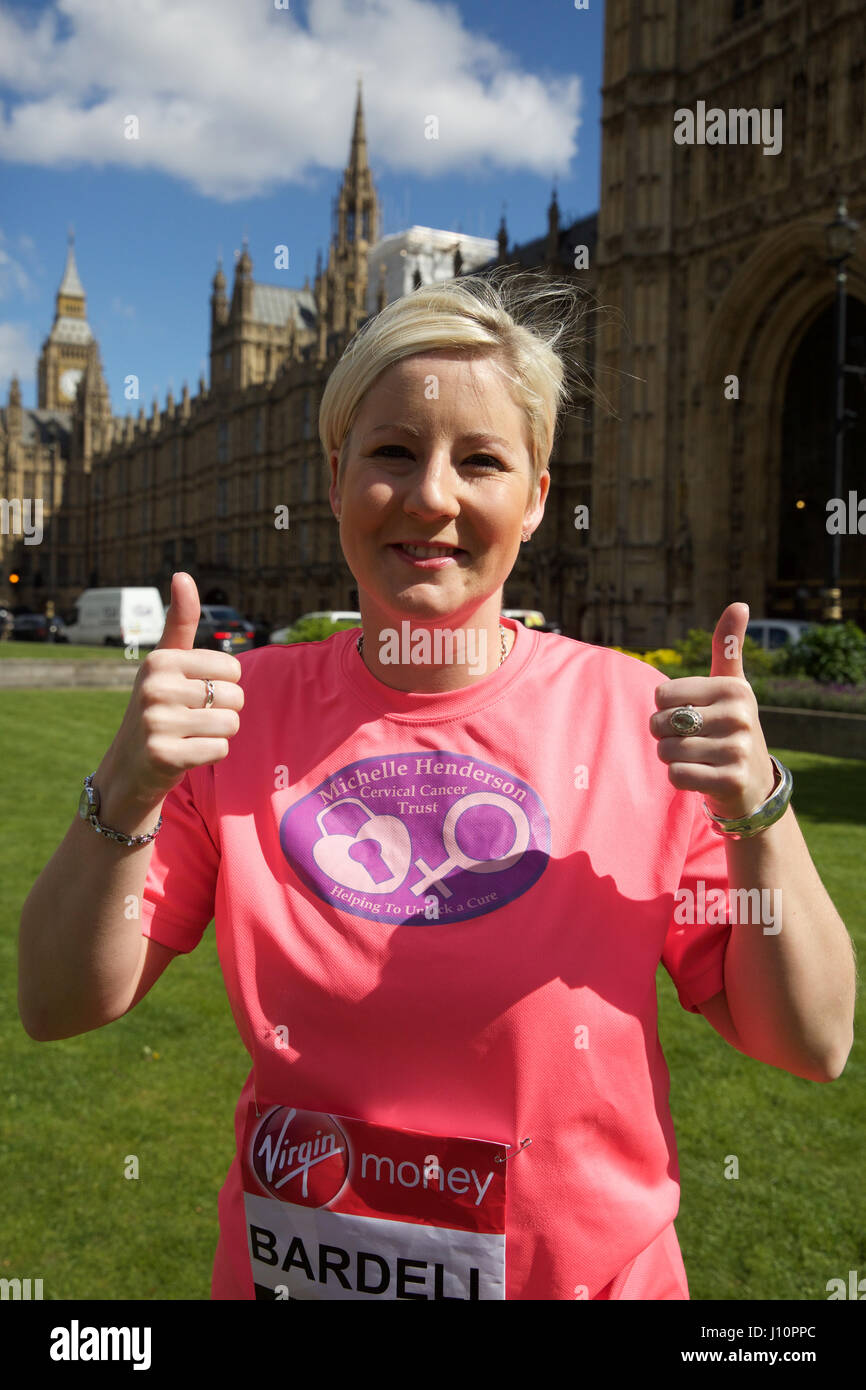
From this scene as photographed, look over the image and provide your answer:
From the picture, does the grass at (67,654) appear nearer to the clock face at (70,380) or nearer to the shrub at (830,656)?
the shrub at (830,656)

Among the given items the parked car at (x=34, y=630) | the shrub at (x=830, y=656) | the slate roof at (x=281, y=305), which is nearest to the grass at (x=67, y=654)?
the shrub at (x=830, y=656)

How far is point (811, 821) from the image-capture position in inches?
323

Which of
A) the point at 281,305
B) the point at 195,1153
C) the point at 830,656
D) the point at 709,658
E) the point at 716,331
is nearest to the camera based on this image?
the point at 195,1153

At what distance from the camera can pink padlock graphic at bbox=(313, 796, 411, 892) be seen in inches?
56.2

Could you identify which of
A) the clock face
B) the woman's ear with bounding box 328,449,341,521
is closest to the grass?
the woman's ear with bounding box 328,449,341,521

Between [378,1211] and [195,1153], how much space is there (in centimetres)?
240

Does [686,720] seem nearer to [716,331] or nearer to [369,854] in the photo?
[369,854]

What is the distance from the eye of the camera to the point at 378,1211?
141 centimetres

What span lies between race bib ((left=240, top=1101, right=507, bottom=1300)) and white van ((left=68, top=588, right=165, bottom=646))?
2710 centimetres

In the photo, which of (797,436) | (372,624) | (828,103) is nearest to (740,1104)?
(372,624)

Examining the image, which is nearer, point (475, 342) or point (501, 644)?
point (475, 342)

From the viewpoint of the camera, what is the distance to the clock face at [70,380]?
118562mm

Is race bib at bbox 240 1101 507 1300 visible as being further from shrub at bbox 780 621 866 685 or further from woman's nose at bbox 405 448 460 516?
shrub at bbox 780 621 866 685

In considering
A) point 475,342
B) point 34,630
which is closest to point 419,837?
point 475,342
